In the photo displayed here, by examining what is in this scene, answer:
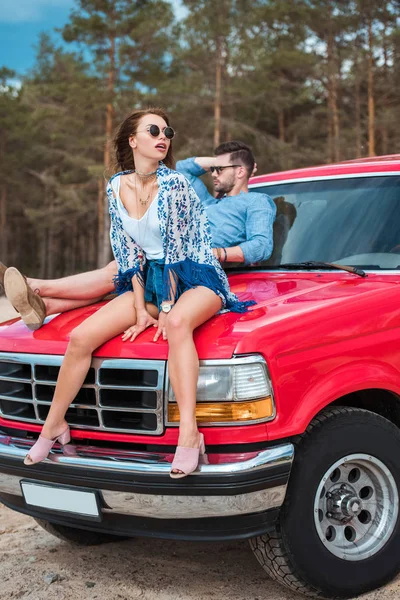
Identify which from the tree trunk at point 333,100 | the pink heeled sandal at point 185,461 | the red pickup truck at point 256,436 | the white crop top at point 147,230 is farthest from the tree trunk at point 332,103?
the pink heeled sandal at point 185,461

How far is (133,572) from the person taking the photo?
3854 mm

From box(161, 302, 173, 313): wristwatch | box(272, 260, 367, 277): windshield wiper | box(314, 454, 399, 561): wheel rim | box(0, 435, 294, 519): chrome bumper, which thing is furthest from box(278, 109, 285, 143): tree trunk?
box(0, 435, 294, 519): chrome bumper

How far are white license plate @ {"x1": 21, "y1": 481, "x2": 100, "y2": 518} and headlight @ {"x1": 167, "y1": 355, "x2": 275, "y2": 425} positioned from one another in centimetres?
62

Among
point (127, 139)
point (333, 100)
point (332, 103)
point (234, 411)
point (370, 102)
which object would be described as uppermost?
point (333, 100)

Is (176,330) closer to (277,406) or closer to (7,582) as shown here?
(277,406)

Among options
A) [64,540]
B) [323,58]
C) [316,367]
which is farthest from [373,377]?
[323,58]

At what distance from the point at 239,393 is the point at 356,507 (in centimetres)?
84

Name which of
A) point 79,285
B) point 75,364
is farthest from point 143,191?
point 75,364

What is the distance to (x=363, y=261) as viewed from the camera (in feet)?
13.5

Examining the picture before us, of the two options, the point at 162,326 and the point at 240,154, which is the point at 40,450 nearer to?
the point at 162,326

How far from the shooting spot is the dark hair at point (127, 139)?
3.87 m

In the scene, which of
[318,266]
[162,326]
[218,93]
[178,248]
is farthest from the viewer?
[218,93]

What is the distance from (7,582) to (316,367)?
1947 mm

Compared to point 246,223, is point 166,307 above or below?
below
